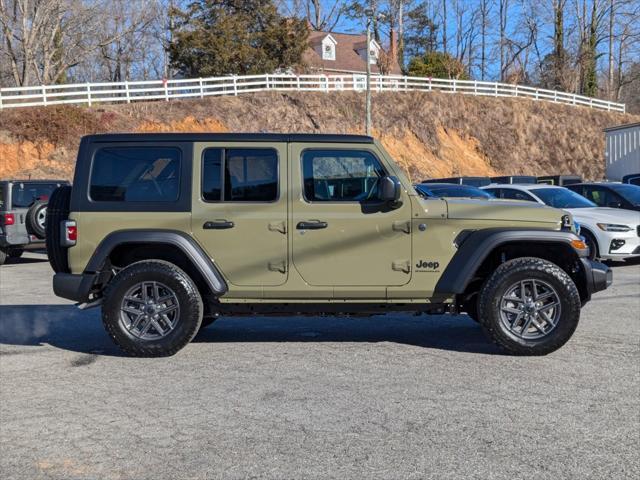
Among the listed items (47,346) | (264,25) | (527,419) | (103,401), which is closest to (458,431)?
(527,419)

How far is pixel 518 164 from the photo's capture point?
42625mm

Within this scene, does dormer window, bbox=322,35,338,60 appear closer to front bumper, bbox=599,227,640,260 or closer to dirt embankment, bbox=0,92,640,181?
dirt embankment, bbox=0,92,640,181

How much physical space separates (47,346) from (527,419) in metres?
4.74

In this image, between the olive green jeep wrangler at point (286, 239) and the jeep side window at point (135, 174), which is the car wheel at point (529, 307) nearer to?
the olive green jeep wrangler at point (286, 239)

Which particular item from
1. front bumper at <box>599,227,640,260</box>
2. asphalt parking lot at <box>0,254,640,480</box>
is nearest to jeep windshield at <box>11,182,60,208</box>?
asphalt parking lot at <box>0,254,640,480</box>

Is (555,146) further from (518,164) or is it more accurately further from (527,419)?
(527,419)

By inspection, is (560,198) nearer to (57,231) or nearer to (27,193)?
(57,231)

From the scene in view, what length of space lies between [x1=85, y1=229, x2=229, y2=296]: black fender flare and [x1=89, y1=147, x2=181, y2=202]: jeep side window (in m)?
0.34

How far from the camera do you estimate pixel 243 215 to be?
20.2 ft

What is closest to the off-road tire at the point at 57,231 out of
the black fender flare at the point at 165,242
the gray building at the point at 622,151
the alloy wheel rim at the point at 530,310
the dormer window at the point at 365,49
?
the black fender flare at the point at 165,242

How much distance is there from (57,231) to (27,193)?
9.27 meters

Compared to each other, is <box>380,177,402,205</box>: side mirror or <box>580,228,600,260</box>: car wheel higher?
<box>380,177,402,205</box>: side mirror

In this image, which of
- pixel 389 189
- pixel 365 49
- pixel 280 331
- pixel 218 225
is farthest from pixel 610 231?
pixel 365 49

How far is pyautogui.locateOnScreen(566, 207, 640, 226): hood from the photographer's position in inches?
473
